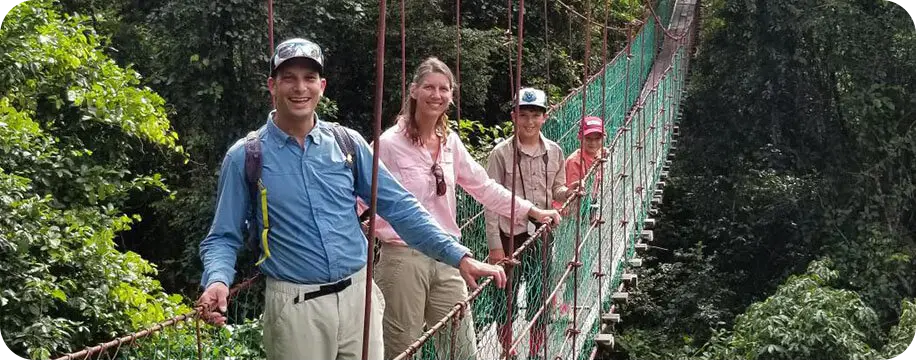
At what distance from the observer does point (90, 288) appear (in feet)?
13.2

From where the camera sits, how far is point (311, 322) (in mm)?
1433

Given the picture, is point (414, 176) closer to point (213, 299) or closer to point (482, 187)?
point (482, 187)

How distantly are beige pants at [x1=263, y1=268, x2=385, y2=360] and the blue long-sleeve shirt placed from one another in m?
0.02

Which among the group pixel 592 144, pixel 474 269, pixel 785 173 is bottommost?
pixel 474 269

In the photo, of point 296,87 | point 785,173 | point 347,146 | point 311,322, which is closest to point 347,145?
point 347,146

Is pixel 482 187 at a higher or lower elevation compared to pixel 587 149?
lower

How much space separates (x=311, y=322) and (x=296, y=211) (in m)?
0.13

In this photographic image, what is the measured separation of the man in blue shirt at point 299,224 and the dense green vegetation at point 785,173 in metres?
6.27

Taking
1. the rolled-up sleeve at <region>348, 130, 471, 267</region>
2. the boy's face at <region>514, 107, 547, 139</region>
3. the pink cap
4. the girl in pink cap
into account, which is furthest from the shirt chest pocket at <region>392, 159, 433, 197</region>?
the pink cap

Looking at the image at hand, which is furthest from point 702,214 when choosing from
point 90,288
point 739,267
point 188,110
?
point 90,288

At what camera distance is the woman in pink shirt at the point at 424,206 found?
1901 mm

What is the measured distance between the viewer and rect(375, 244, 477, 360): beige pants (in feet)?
6.27

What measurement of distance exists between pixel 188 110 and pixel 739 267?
511cm

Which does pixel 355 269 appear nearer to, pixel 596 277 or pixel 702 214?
pixel 596 277
